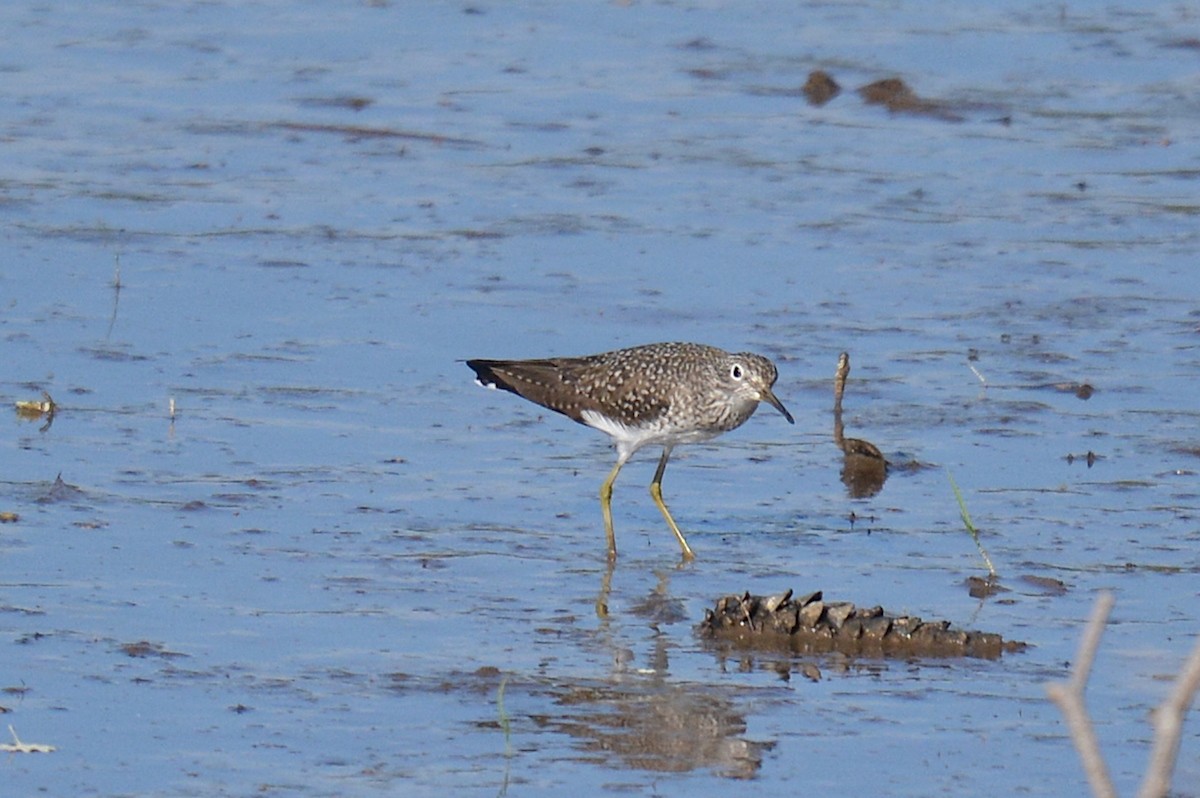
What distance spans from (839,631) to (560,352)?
3.50m

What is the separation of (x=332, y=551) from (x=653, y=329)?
3209mm

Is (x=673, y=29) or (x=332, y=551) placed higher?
(x=673, y=29)

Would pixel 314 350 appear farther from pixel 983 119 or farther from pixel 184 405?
pixel 983 119

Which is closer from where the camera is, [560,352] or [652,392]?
[652,392]

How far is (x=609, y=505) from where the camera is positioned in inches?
316

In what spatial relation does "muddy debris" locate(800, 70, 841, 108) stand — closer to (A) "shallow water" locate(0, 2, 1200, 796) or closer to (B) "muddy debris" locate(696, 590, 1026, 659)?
(A) "shallow water" locate(0, 2, 1200, 796)

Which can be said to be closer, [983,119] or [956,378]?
[956,378]

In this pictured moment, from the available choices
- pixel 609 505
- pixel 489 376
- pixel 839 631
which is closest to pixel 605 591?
pixel 609 505

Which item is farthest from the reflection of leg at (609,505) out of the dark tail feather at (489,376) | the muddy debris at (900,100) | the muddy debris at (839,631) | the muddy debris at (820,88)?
the muddy debris at (820,88)

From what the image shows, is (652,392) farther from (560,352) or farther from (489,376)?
(560,352)

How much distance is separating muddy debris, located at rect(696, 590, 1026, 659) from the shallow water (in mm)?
106

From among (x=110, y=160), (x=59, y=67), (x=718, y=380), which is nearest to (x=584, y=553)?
(x=718, y=380)

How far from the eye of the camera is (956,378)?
9688 mm

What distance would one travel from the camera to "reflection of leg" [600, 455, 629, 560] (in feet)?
25.2
